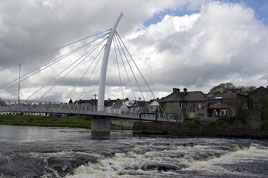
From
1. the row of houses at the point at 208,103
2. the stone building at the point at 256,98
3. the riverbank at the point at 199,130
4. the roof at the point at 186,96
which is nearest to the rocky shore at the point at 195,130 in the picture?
the riverbank at the point at 199,130

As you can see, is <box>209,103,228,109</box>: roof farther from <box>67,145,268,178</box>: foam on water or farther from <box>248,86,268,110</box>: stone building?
<box>67,145,268,178</box>: foam on water

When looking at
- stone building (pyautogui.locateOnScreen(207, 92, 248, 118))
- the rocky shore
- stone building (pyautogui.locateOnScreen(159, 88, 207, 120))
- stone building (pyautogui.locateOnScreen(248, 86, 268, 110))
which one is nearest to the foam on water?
the rocky shore

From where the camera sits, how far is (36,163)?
59.1 ft

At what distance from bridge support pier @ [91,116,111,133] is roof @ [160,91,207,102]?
92.6 feet

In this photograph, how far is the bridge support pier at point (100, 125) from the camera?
5534cm

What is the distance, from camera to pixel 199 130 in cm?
5394

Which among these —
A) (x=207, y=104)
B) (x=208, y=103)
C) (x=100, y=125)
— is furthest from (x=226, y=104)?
(x=100, y=125)

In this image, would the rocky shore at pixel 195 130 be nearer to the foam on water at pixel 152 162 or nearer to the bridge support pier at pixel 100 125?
the bridge support pier at pixel 100 125

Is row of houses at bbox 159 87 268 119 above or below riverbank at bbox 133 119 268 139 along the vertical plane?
above

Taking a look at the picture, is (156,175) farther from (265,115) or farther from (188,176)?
(265,115)

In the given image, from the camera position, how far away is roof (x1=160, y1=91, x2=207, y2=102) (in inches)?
3041

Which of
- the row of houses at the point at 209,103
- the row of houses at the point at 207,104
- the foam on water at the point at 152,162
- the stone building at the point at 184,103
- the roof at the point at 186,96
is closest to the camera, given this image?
the foam on water at the point at 152,162

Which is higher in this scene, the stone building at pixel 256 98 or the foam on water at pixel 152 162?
the stone building at pixel 256 98

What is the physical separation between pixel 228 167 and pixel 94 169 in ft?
31.4
